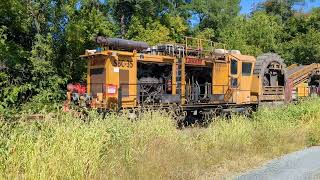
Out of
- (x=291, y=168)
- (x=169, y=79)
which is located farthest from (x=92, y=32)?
(x=291, y=168)

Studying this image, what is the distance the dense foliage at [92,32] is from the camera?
73.5 feet

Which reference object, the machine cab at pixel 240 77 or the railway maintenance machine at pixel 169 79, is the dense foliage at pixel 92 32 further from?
the machine cab at pixel 240 77

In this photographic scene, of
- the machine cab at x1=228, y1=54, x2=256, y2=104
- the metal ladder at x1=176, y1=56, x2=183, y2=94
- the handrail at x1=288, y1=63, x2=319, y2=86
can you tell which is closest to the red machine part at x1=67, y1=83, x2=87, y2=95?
the metal ladder at x1=176, y1=56, x2=183, y2=94

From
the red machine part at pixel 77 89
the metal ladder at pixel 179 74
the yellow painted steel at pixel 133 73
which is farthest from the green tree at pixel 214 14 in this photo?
the red machine part at pixel 77 89

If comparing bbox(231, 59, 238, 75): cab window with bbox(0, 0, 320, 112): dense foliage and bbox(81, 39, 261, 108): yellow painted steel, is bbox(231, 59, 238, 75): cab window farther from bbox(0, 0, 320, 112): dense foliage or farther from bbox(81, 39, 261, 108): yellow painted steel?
bbox(0, 0, 320, 112): dense foliage

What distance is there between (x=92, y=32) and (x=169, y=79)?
9510mm

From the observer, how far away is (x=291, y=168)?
978cm

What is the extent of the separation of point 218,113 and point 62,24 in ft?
37.4

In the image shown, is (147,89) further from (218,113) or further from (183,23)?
(183,23)

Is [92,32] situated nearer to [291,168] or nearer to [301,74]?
[301,74]

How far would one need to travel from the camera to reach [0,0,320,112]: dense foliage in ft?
73.5

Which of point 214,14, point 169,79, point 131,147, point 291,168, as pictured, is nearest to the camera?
point 131,147

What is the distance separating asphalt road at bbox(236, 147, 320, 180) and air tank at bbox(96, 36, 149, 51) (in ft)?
26.1

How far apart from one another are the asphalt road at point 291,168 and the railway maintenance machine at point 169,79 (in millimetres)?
5837
